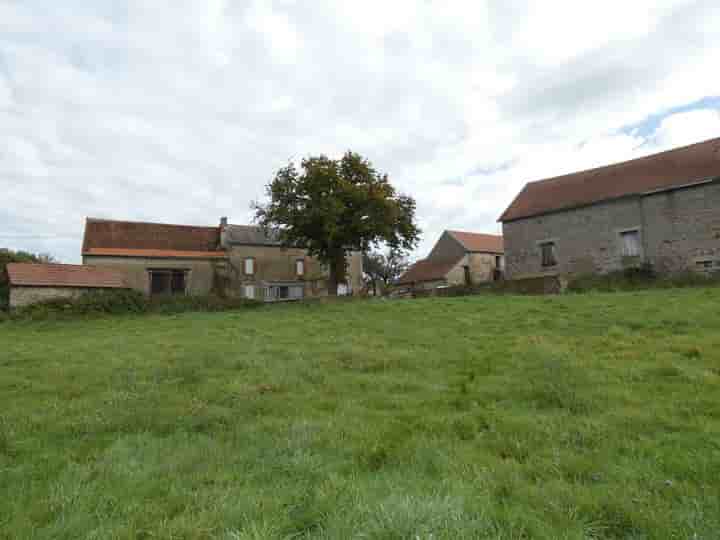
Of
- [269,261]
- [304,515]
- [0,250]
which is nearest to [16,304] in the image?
[0,250]

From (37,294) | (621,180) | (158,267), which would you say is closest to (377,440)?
(621,180)

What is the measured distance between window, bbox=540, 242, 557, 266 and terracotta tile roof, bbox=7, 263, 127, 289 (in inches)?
1053

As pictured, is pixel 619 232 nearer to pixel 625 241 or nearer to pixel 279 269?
pixel 625 241

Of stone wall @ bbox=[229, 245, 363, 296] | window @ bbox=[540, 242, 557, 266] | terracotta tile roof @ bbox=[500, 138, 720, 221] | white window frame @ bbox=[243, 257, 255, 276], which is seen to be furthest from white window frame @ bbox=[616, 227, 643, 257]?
white window frame @ bbox=[243, 257, 255, 276]

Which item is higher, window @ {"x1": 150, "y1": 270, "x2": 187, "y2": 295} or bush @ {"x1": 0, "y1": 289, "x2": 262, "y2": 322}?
window @ {"x1": 150, "y1": 270, "x2": 187, "y2": 295}

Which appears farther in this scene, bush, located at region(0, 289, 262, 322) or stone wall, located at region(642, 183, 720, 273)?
bush, located at region(0, 289, 262, 322)

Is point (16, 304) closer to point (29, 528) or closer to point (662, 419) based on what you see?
point (29, 528)

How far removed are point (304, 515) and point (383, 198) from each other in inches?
1001

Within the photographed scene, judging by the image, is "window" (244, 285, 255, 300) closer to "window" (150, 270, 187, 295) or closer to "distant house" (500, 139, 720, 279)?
"window" (150, 270, 187, 295)

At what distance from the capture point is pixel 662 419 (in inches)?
188

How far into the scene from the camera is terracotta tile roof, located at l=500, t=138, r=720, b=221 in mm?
24172

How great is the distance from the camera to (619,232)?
26281 mm

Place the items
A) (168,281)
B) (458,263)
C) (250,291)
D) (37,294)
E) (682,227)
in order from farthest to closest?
(458,263) < (250,291) < (168,281) < (37,294) < (682,227)

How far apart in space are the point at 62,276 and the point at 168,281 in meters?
9.70
